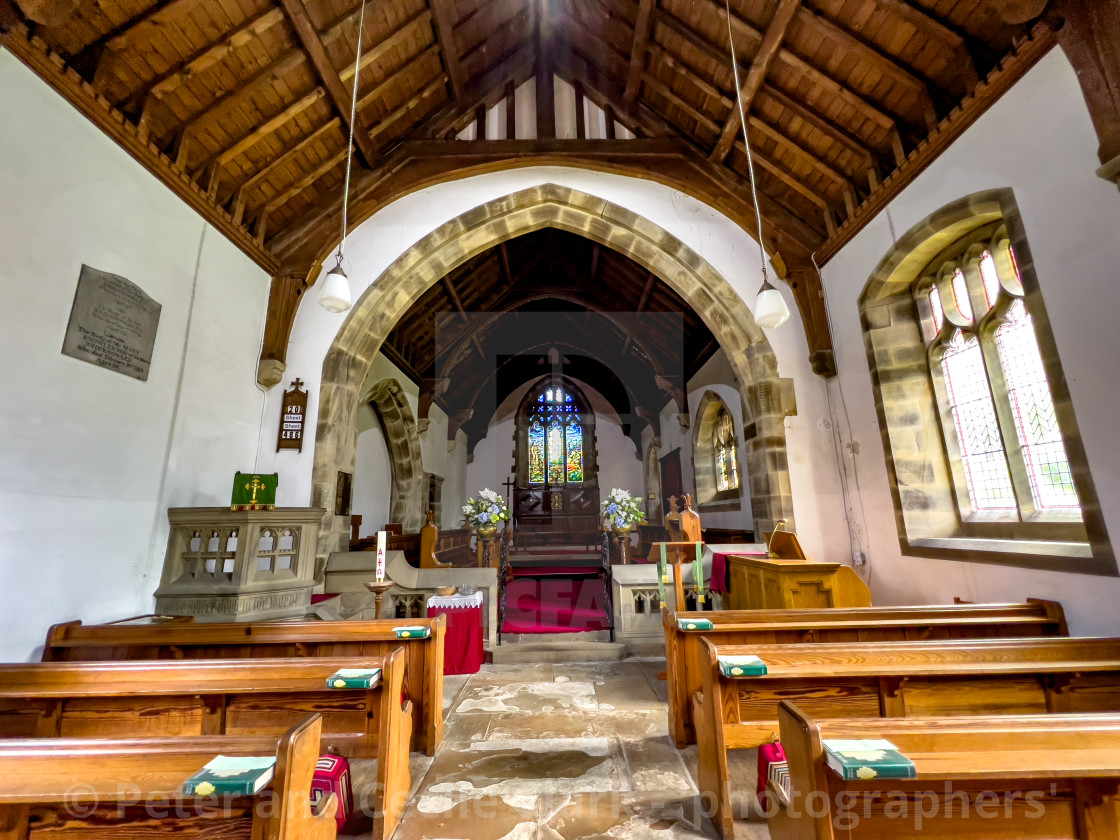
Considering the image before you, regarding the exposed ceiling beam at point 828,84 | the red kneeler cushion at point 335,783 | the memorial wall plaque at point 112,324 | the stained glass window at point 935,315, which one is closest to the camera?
the red kneeler cushion at point 335,783

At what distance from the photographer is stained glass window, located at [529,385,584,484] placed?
12953 millimetres

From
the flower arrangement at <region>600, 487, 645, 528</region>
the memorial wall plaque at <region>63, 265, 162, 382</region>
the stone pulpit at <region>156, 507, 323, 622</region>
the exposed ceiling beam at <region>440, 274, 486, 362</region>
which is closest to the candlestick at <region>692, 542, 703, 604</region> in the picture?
the flower arrangement at <region>600, 487, 645, 528</region>

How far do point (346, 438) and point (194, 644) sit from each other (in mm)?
2910

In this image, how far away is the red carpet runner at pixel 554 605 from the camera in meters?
4.84

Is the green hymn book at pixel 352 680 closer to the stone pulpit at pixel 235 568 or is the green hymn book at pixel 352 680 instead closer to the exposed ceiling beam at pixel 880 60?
the stone pulpit at pixel 235 568

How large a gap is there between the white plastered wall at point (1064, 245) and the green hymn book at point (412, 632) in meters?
3.50

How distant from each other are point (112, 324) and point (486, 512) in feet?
11.6

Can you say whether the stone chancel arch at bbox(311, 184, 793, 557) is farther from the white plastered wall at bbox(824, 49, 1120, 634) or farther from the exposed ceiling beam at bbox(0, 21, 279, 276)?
the white plastered wall at bbox(824, 49, 1120, 634)

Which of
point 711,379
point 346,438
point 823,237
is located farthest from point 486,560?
point 823,237

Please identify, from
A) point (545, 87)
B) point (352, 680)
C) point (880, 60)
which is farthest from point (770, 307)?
point (545, 87)

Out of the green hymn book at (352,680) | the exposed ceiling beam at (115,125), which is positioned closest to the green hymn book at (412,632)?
the green hymn book at (352,680)

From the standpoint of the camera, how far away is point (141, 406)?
11.5 feet

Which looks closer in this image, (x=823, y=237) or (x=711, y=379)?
(x=823, y=237)

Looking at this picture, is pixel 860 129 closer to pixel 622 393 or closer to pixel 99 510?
pixel 99 510
